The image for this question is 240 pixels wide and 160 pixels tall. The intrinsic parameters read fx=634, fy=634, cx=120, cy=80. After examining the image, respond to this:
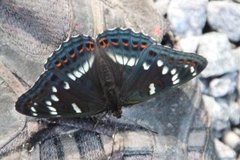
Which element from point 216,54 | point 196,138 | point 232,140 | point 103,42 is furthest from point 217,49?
point 103,42

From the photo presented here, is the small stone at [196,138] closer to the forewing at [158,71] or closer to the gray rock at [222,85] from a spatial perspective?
the forewing at [158,71]

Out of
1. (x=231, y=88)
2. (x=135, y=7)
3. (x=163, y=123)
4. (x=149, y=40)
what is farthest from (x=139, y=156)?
(x=231, y=88)

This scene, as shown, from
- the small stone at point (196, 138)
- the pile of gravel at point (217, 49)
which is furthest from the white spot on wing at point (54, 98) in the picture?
the pile of gravel at point (217, 49)

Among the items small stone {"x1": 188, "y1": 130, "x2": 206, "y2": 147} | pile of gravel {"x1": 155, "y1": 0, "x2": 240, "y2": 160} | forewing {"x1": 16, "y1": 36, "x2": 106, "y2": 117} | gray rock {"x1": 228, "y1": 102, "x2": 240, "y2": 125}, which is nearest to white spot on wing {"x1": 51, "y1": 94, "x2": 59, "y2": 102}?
forewing {"x1": 16, "y1": 36, "x2": 106, "y2": 117}

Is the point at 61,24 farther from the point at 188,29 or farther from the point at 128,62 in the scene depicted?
the point at 188,29

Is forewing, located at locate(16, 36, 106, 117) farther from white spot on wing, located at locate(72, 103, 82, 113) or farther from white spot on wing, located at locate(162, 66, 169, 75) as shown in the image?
white spot on wing, located at locate(162, 66, 169, 75)
